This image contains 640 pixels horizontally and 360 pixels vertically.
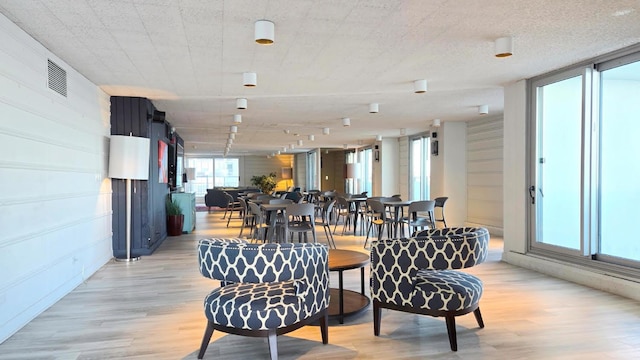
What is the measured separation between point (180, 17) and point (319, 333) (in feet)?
8.50

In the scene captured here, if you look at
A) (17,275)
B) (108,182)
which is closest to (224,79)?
(108,182)

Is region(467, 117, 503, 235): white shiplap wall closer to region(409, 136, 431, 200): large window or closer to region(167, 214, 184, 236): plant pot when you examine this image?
region(409, 136, 431, 200): large window

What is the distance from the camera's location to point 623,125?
450 cm

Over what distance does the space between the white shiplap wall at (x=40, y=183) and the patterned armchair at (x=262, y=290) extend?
1.71 m

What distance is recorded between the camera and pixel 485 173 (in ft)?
30.0

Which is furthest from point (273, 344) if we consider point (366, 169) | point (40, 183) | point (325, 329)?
point (366, 169)

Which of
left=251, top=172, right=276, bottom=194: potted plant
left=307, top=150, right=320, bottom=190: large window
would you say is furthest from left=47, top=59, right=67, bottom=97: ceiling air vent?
left=251, top=172, right=276, bottom=194: potted plant

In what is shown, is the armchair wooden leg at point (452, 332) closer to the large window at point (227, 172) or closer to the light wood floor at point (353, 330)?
the light wood floor at point (353, 330)

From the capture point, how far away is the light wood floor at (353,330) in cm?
288

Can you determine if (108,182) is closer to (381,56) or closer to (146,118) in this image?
(146,118)

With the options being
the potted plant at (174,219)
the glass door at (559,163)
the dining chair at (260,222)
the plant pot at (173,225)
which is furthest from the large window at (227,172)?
the glass door at (559,163)

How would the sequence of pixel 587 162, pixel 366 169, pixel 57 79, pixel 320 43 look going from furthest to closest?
pixel 366 169 < pixel 587 162 < pixel 57 79 < pixel 320 43

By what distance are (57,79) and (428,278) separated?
387 cm

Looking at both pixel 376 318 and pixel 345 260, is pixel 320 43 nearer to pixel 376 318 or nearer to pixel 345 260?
pixel 345 260
